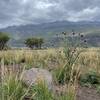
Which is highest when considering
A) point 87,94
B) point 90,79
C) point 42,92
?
point 42,92

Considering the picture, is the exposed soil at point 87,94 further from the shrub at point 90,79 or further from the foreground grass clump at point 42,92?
the foreground grass clump at point 42,92

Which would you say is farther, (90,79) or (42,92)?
(90,79)

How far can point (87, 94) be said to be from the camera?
713 cm

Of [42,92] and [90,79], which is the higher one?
[42,92]

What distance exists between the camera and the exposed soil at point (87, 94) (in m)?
6.77

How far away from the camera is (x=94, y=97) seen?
6.89 meters

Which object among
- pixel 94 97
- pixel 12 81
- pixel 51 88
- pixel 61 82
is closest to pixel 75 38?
pixel 61 82

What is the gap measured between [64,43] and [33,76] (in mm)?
2785

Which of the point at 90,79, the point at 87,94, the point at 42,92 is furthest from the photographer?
the point at 90,79

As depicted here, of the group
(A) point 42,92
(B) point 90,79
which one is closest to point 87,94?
(B) point 90,79

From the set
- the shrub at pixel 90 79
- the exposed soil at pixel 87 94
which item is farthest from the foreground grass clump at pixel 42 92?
the shrub at pixel 90 79

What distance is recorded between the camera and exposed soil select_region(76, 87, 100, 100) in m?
6.77

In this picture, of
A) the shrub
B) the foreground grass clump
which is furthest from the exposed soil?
the foreground grass clump

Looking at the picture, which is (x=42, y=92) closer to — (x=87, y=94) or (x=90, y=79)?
(x=87, y=94)
